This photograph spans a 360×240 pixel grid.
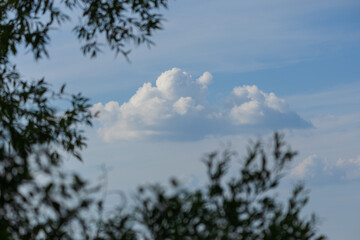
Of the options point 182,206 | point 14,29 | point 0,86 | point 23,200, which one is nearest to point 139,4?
point 14,29

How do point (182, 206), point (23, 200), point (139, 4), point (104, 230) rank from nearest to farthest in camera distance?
point (182, 206) → point (104, 230) → point (23, 200) → point (139, 4)

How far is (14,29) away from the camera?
12.9m

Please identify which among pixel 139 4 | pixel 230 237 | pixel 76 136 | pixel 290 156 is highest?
pixel 139 4

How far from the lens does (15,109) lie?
1215 cm

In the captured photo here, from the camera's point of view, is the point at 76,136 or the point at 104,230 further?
the point at 76,136

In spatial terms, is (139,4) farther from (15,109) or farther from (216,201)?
(216,201)

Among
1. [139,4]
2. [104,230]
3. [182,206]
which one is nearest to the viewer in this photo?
[182,206]

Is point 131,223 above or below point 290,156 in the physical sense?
below

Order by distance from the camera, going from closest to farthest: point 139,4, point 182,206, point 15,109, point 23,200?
1. point 182,206
2. point 23,200
3. point 15,109
4. point 139,4

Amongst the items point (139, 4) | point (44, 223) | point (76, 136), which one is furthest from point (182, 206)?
point (139, 4)

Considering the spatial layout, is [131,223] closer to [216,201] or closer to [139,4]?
[216,201]

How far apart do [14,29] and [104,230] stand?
314 inches

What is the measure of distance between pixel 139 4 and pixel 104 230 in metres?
7.89

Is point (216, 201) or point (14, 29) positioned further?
point (14, 29)
